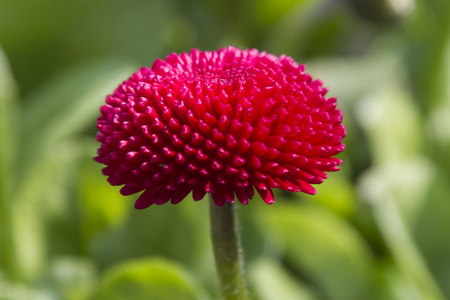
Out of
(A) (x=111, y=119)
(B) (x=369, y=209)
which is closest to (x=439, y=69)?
(B) (x=369, y=209)

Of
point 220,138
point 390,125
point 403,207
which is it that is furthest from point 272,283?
point 220,138

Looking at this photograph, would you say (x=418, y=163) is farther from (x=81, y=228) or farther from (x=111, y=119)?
(x=111, y=119)

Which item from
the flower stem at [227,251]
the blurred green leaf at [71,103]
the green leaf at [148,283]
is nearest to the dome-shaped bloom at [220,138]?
the flower stem at [227,251]

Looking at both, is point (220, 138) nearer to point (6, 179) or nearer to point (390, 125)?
point (6, 179)

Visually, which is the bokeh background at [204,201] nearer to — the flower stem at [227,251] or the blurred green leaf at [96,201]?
the blurred green leaf at [96,201]

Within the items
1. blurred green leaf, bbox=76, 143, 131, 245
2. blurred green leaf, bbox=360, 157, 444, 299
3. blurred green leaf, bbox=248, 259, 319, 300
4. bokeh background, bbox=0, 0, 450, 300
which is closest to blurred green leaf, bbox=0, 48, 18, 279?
bokeh background, bbox=0, 0, 450, 300

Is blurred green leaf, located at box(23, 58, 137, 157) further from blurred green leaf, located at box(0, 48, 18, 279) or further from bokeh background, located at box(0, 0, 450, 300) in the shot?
blurred green leaf, located at box(0, 48, 18, 279)
